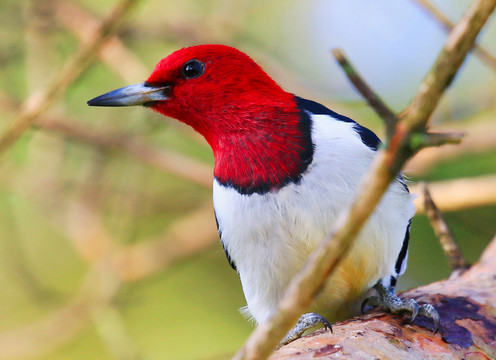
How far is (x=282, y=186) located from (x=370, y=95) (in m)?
1.21

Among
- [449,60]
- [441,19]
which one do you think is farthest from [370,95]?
[441,19]

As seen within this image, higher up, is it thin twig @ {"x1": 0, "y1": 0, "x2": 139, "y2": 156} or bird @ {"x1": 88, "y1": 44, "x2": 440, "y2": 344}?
thin twig @ {"x1": 0, "y1": 0, "x2": 139, "y2": 156}

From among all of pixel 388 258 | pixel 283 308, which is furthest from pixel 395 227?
pixel 283 308

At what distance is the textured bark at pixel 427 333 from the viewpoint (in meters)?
1.68

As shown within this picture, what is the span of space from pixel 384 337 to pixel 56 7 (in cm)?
368

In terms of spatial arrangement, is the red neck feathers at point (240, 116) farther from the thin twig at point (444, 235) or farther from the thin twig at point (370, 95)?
the thin twig at point (370, 95)

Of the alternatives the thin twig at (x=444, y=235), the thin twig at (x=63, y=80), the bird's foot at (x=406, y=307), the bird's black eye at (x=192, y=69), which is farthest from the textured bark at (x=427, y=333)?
the thin twig at (x=63, y=80)

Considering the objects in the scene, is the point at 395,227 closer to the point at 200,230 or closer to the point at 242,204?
the point at 242,204

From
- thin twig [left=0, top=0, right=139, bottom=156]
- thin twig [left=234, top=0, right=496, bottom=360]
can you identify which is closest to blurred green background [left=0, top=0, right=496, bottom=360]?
thin twig [left=0, top=0, right=139, bottom=156]

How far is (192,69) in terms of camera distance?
2779 mm

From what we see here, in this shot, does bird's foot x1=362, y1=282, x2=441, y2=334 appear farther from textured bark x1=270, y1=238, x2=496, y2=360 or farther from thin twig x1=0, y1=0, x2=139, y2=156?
thin twig x1=0, y1=0, x2=139, y2=156

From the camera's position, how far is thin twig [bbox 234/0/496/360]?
922 mm

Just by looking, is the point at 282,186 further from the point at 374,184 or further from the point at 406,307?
the point at 374,184

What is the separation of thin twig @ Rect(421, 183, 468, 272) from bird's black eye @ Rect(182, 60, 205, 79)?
115cm
